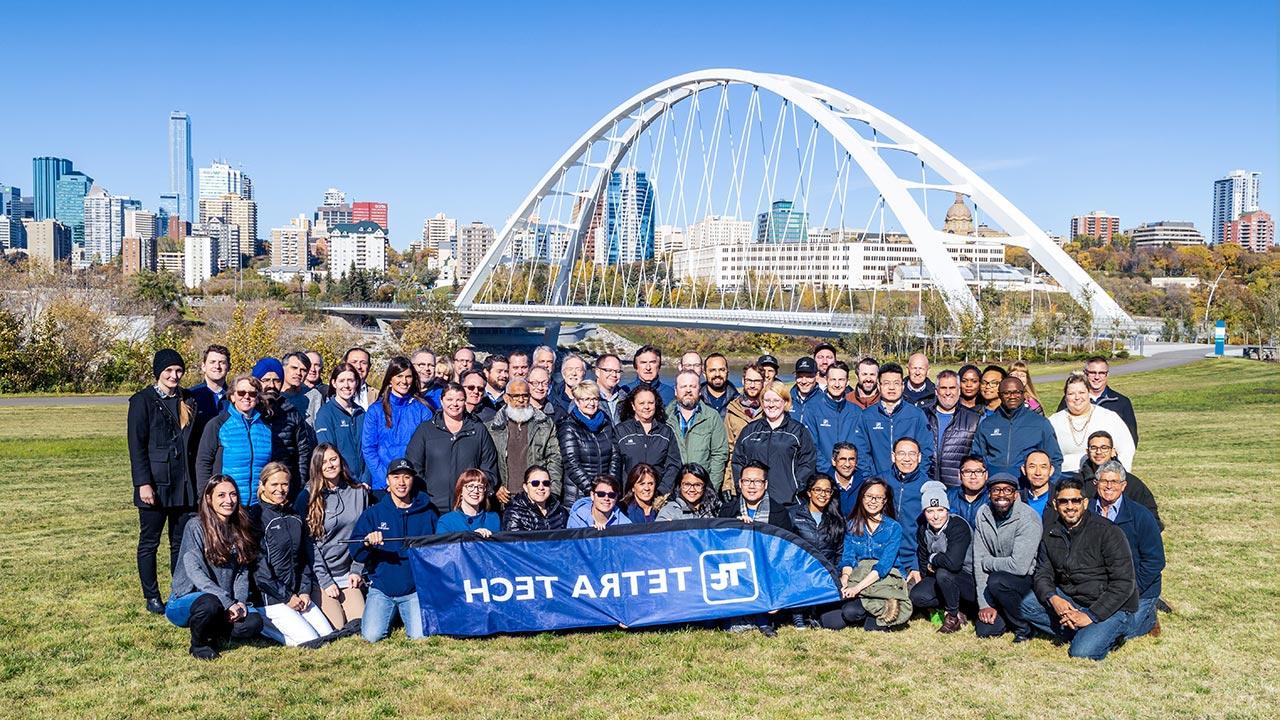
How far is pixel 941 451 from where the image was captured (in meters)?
8.02

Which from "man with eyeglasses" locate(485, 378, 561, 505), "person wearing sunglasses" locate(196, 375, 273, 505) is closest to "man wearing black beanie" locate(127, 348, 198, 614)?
"person wearing sunglasses" locate(196, 375, 273, 505)

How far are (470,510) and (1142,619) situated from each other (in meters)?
4.30

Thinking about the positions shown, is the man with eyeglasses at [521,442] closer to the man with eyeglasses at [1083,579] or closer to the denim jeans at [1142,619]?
the man with eyeglasses at [1083,579]

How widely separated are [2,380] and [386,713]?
100ft

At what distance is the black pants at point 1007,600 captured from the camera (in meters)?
6.76

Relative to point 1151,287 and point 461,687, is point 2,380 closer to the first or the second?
point 461,687

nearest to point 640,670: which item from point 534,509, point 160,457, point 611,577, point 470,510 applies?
point 611,577

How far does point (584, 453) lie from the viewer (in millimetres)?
7574

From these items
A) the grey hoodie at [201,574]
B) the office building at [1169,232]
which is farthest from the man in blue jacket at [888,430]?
the office building at [1169,232]

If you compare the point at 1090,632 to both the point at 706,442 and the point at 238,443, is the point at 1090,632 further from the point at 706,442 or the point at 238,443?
the point at 238,443

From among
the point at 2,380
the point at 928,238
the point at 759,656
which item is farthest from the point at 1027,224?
the point at 759,656

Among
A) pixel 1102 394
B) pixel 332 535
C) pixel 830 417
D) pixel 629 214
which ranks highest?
pixel 629 214

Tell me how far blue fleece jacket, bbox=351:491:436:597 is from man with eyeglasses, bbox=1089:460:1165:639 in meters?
4.27

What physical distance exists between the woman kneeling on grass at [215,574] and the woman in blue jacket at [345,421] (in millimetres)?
1440
